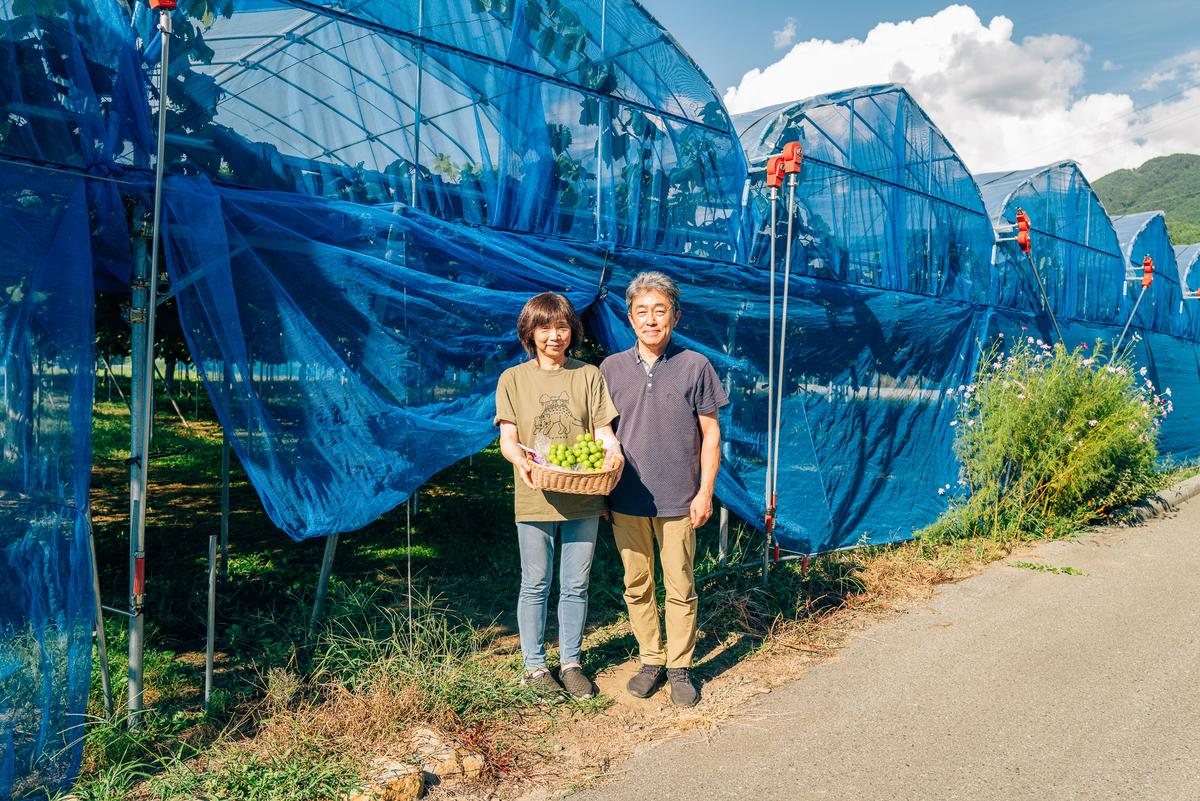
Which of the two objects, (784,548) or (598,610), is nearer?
(598,610)

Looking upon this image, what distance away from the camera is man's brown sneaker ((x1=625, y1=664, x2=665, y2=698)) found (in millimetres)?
4020

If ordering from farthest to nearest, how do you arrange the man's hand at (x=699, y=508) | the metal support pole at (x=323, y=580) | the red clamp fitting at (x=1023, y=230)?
the red clamp fitting at (x=1023, y=230) < the metal support pole at (x=323, y=580) < the man's hand at (x=699, y=508)

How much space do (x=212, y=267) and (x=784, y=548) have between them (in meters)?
4.32

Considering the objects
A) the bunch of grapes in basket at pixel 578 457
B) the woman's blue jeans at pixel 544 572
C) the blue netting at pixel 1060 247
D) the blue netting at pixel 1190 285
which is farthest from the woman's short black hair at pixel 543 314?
the blue netting at pixel 1190 285

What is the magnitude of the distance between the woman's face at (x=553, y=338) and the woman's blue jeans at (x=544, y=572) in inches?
30.3

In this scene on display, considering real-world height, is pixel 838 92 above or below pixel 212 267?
above

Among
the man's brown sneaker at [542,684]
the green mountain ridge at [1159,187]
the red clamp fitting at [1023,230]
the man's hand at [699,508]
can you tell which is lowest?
the man's brown sneaker at [542,684]

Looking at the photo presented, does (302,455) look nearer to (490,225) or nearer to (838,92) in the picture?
(490,225)

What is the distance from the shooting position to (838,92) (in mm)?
6977

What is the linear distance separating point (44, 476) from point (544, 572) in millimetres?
1994

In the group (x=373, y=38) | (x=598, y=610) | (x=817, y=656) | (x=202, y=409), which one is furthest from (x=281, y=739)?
(x=202, y=409)

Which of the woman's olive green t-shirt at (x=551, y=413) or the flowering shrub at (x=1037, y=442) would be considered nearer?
the woman's olive green t-shirt at (x=551, y=413)

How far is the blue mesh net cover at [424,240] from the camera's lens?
128 inches

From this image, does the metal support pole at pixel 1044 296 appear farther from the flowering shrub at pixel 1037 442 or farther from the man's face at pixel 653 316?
the man's face at pixel 653 316
